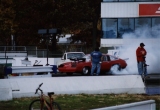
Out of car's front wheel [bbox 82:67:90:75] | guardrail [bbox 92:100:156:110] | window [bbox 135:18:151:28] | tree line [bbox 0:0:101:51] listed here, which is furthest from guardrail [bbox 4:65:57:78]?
tree line [bbox 0:0:101:51]

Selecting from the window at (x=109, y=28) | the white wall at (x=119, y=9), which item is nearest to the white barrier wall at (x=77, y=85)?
the white wall at (x=119, y=9)

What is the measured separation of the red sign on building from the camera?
43.1m

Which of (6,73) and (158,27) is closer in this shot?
(6,73)

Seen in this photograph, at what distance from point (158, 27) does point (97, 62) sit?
54.0 ft

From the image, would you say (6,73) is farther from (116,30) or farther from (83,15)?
(83,15)

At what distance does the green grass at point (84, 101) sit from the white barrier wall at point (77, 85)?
18.4 inches

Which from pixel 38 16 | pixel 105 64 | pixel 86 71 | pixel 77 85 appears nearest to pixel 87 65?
pixel 86 71

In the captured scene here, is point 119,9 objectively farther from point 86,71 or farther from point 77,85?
point 77,85

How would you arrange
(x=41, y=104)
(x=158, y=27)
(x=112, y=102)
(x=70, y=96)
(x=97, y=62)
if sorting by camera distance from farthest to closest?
(x=158, y=27)
(x=97, y=62)
(x=70, y=96)
(x=112, y=102)
(x=41, y=104)

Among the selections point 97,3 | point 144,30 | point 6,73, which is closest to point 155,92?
point 6,73

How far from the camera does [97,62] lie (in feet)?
91.1

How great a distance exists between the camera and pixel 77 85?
1931cm

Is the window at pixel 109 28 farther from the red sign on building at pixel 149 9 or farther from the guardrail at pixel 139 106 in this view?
the guardrail at pixel 139 106

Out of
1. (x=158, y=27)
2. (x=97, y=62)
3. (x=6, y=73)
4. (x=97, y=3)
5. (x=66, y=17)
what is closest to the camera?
(x=6, y=73)
